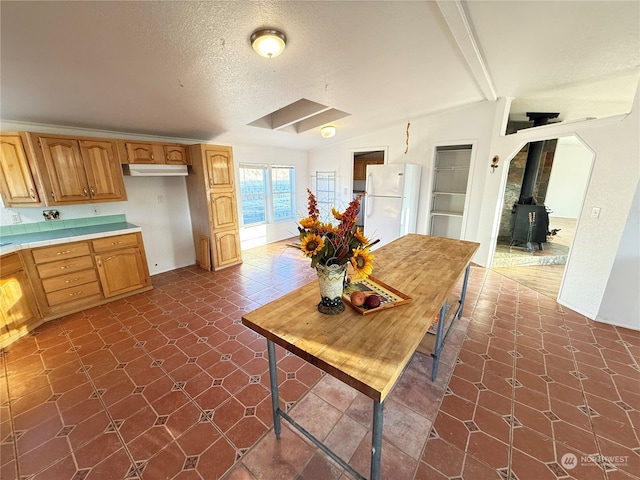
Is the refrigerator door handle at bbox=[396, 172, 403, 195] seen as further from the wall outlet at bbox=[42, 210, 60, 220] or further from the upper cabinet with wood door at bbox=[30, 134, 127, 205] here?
the wall outlet at bbox=[42, 210, 60, 220]

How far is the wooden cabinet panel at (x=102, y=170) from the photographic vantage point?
2.93 m

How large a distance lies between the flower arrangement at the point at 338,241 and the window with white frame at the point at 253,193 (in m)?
4.30

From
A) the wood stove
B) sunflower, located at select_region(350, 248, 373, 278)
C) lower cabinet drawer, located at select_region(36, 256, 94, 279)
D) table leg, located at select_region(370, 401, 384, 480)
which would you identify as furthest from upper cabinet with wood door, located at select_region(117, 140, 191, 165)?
the wood stove

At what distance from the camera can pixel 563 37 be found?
78.7 inches

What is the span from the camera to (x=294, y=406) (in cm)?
173

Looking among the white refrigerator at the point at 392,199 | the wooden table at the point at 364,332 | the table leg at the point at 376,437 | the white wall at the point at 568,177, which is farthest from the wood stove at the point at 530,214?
Result: the table leg at the point at 376,437

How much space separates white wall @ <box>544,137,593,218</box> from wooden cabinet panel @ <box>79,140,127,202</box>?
9.35 m

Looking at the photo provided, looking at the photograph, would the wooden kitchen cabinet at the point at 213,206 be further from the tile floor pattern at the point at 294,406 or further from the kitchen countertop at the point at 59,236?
the tile floor pattern at the point at 294,406

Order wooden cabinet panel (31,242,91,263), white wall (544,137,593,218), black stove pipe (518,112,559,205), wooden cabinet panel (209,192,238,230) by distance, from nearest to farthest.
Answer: wooden cabinet panel (31,242,91,263), wooden cabinet panel (209,192,238,230), black stove pipe (518,112,559,205), white wall (544,137,593,218)

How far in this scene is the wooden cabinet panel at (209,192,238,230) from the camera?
3.95 m

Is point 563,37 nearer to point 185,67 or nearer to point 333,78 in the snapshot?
point 333,78

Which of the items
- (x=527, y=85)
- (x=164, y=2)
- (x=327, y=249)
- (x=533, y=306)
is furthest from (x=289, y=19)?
(x=533, y=306)

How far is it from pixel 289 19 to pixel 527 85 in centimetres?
313

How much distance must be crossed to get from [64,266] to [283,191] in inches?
158
